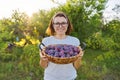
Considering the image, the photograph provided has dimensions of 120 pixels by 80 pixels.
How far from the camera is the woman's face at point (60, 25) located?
349 cm

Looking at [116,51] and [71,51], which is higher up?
[71,51]

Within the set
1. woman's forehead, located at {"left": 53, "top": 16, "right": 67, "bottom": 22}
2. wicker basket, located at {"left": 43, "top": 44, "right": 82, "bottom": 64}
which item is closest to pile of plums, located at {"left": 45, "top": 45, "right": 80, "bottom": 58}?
wicker basket, located at {"left": 43, "top": 44, "right": 82, "bottom": 64}

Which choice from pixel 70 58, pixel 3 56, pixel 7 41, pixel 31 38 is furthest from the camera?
pixel 7 41

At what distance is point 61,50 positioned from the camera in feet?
11.2

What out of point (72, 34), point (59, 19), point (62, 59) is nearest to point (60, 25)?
point (59, 19)

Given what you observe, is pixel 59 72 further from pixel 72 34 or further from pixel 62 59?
pixel 72 34

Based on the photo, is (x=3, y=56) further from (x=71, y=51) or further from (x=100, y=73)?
(x=71, y=51)

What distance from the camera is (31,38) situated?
30.2ft

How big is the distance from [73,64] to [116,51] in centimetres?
454

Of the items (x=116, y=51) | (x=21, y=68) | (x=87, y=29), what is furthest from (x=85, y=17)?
(x=21, y=68)

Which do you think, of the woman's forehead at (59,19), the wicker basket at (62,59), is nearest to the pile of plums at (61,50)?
the wicker basket at (62,59)

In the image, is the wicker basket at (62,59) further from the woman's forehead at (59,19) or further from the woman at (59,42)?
the woman's forehead at (59,19)

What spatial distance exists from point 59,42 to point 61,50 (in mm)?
154

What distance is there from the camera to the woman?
3.40m
